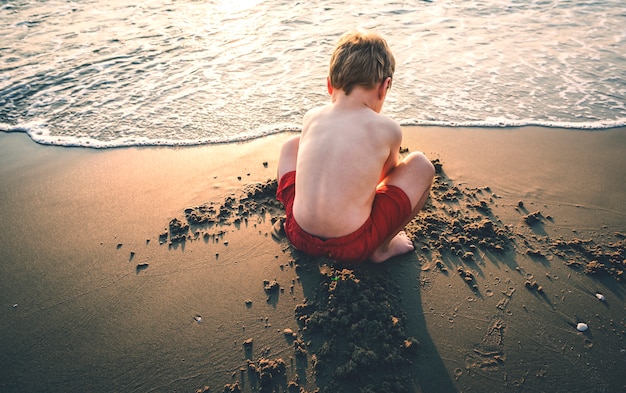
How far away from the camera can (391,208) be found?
7.73 feet

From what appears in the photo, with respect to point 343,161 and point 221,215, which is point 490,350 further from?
point 221,215

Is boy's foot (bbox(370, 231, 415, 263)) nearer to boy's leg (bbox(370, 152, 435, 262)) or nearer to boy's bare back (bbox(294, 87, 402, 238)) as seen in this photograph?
boy's leg (bbox(370, 152, 435, 262))

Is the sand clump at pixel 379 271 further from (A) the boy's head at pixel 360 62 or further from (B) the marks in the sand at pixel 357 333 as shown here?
(A) the boy's head at pixel 360 62

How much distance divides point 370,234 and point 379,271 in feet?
1.10

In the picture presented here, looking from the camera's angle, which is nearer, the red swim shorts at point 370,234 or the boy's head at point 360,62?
the boy's head at point 360,62

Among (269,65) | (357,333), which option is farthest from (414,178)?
(269,65)

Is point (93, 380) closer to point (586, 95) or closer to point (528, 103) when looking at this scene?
point (528, 103)

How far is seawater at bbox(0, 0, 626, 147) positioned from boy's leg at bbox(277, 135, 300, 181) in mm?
1490

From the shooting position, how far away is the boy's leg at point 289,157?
2688 mm

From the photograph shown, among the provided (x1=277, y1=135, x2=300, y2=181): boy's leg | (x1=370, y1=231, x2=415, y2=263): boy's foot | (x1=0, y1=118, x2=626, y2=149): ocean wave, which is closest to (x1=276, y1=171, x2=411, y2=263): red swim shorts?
(x1=370, y1=231, x2=415, y2=263): boy's foot

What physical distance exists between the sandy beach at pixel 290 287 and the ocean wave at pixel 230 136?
1.41 feet

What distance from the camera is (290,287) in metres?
2.48

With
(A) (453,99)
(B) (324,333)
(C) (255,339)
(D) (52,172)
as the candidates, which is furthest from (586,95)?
(D) (52,172)

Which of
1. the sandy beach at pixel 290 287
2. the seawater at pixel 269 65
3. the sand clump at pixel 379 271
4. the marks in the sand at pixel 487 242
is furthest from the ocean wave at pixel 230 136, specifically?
the marks in the sand at pixel 487 242
